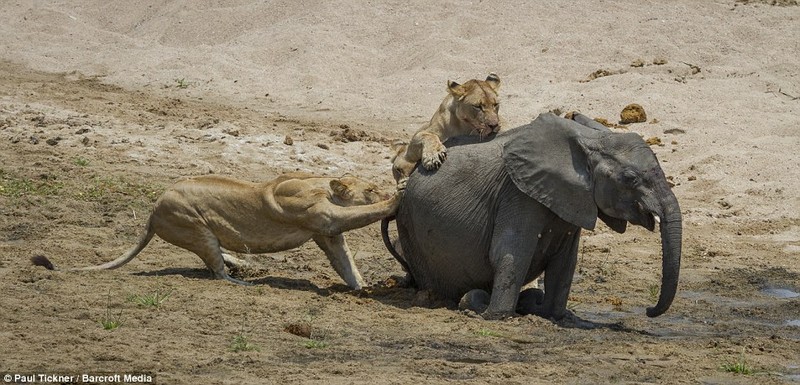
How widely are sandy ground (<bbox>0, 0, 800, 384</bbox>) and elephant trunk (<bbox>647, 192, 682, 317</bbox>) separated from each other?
1.47 ft

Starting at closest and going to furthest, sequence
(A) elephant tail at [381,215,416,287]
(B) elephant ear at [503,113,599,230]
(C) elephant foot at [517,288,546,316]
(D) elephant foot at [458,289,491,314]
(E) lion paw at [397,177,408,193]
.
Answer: (B) elephant ear at [503,113,599,230] → (D) elephant foot at [458,289,491,314] → (C) elephant foot at [517,288,546,316] → (E) lion paw at [397,177,408,193] → (A) elephant tail at [381,215,416,287]

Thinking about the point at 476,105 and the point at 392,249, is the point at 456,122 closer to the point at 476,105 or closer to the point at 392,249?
the point at 476,105

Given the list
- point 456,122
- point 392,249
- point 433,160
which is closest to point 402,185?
point 433,160

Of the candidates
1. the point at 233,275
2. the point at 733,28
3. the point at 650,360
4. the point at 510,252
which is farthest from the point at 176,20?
the point at 650,360

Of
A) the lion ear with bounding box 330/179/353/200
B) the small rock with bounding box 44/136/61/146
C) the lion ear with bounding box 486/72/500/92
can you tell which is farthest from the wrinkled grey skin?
the small rock with bounding box 44/136/61/146

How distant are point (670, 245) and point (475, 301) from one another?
69.9 inches

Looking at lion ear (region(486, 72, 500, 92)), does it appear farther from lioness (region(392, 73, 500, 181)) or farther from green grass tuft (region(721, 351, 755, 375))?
green grass tuft (region(721, 351, 755, 375))

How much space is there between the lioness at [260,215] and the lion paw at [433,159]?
11.7 inches

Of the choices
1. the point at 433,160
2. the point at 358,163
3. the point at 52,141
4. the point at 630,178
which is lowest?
the point at 52,141

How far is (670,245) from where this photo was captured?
969 centimetres

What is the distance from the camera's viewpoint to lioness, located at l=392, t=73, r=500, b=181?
451 inches

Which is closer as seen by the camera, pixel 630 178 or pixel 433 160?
pixel 630 178

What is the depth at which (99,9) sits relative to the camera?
24.4 m

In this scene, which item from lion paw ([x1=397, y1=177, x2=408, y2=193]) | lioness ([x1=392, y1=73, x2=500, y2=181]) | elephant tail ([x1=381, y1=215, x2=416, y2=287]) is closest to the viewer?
lion paw ([x1=397, y1=177, x2=408, y2=193])
